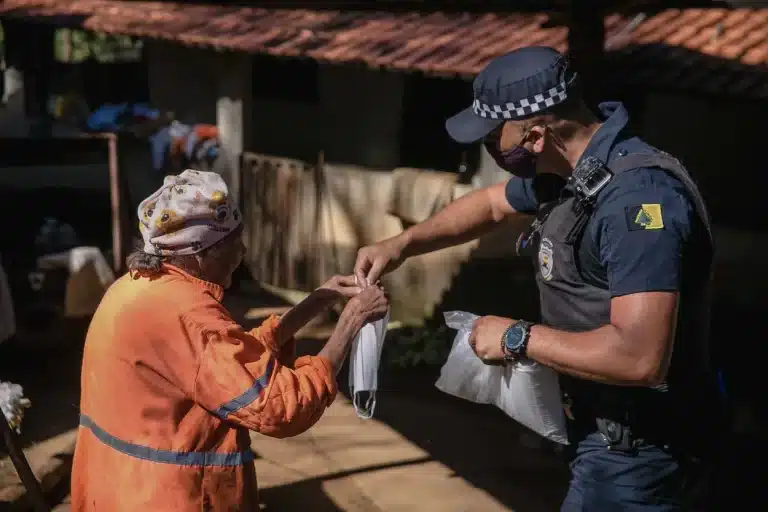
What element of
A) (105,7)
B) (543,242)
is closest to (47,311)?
(105,7)

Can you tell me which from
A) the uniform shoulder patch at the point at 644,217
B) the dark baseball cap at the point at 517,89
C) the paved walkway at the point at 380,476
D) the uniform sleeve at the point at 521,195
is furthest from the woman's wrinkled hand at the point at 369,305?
the paved walkway at the point at 380,476

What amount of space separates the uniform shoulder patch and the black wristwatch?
420mm

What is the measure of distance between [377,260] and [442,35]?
16.0 feet

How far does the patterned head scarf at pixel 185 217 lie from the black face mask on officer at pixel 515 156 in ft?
2.88

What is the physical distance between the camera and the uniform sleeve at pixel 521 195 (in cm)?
317

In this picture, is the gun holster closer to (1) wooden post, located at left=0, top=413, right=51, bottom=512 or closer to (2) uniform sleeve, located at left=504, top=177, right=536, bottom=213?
(2) uniform sleeve, located at left=504, top=177, right=536, bottom=213

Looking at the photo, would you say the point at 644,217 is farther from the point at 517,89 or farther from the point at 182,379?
the point at 182,379

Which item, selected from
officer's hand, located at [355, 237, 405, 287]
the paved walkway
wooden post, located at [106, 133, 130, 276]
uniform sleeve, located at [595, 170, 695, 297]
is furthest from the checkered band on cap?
wooden post, located at [106, 133, 130, 276]

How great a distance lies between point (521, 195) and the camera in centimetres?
319

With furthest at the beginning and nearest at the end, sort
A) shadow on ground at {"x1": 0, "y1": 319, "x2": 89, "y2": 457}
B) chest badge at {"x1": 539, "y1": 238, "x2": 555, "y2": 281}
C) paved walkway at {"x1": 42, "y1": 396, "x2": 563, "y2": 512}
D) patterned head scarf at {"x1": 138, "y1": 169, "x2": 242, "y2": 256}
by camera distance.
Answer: shadow on ground at {"x1": 0, "y1": 319, "x2": 89, "y2": 457}
paved walkway at {"x1": 42, "y1": 396, "x2": 563, "y2": 512}
chest badge at {"x1": 539, "y1": 238, "x2": 555, "y2": 281}
patterned head scarf at {"x1": 138, "y1": 169, "x2": 242, "y2": 256}

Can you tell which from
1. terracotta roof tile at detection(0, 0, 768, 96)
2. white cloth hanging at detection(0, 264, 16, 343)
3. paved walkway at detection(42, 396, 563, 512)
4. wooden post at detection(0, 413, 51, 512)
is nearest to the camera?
wooden post at detection(0, 413, 51, 512)

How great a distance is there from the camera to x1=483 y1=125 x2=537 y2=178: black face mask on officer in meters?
2.68

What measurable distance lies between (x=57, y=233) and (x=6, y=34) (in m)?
4.29

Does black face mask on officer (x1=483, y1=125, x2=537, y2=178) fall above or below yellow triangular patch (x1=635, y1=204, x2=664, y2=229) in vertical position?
above
